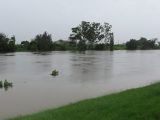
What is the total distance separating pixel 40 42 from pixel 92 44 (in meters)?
23.0

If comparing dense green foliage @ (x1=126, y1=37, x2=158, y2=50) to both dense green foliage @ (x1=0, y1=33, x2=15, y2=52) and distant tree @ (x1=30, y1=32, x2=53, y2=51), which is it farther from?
dense green foliage @ (x1=0, y1=33, x2=15, y2=52)

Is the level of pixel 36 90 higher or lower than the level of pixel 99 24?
lower

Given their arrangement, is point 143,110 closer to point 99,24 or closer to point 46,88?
point 46,88

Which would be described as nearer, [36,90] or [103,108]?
[103,108]

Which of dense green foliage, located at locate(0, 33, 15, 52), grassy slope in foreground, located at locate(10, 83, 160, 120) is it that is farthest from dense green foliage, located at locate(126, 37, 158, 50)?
grassy slope in foreground, located at locate(10, 83, 160, 120)

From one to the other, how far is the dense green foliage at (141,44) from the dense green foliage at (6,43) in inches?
2008

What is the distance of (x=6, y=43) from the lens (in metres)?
101

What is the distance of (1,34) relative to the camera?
4040 inches

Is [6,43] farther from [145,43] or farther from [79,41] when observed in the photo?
[145,43]

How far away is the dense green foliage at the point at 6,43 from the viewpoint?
99938 millimetres

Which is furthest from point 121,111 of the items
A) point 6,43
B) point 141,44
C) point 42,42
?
point 141,44

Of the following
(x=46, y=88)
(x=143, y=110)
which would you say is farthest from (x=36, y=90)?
(x=143, y=110)

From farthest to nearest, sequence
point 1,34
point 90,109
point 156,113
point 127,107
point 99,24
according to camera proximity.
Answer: point 99,24
point 1,34
point 90,109
point 127,107
point 156,113

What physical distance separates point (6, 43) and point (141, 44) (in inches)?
2633
